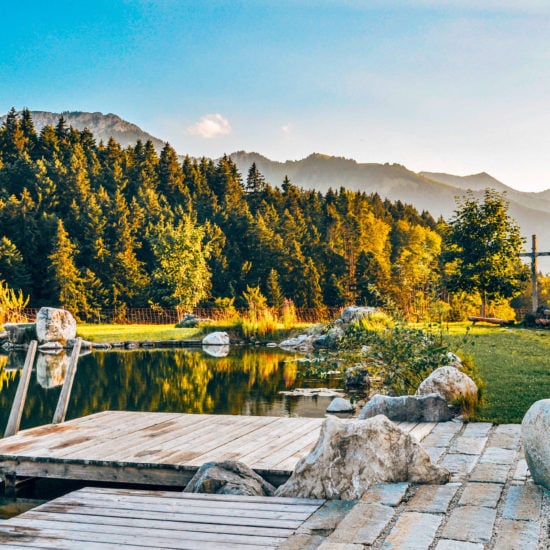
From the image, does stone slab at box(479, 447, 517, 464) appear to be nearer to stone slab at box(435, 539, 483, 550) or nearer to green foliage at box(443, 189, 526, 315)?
stone slab at box(435, 539, 483, 550)

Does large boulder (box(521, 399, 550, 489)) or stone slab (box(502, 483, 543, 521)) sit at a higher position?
large boulder (box(521, 399, 550, 489))

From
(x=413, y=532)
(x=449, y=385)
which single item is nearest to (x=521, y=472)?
(x=413, y=532)

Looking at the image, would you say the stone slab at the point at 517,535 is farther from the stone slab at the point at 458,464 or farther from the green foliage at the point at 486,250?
the green foliage at the point at 486,250

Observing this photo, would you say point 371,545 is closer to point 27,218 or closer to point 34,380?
point 34,380

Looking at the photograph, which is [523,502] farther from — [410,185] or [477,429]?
[410,185]

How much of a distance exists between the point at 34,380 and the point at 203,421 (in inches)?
283

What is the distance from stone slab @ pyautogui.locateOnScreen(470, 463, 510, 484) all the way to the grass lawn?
178 centimetres

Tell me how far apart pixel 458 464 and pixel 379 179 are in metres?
173

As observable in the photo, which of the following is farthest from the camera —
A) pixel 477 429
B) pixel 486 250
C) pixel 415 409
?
pixel 486 250

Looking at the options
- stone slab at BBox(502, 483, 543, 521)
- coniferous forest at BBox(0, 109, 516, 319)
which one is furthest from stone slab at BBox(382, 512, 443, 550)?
coniferous forest at BBox(0, 109, 516, 319)

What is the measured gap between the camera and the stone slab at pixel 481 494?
3662mm

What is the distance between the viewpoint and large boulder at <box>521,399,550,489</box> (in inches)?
148

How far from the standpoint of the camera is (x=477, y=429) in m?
5.93

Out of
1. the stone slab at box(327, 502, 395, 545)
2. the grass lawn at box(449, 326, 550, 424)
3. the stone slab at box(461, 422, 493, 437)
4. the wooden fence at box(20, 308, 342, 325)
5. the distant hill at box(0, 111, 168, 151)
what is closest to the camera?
the stone slab at box(327, 502, 395, 545)
